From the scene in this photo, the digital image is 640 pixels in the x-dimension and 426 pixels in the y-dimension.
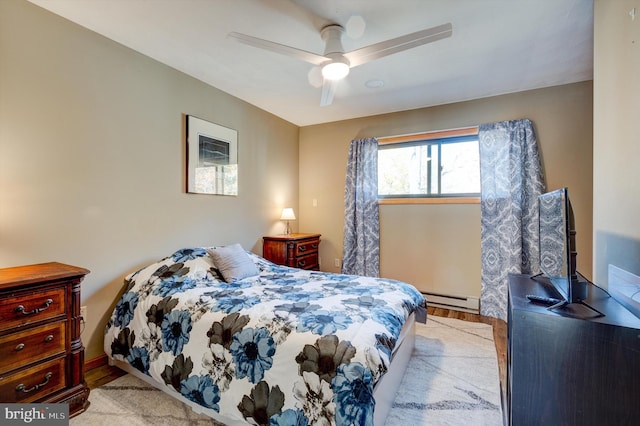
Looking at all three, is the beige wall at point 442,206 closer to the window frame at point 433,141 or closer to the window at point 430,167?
the window frame at point 433,141

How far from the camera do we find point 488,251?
133 inches

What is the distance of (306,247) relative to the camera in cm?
408

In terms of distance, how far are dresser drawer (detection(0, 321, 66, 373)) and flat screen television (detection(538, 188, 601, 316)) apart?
2541mm

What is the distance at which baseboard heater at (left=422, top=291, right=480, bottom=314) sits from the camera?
A: 347 centimetres

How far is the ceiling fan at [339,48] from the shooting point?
171 centimetres

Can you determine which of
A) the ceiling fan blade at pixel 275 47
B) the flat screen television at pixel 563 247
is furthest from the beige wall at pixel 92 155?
the flat screen television at pixel 563 247

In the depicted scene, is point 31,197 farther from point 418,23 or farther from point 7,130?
point 418,23

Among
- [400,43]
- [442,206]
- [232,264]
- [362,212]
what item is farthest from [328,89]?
[442,206]

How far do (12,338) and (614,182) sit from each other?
324cm

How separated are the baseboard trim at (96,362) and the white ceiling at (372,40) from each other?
2519mm

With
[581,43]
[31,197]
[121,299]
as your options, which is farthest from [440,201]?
Answer: [31,197]

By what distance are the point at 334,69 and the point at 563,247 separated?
5.68ft

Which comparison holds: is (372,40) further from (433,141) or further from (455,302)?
(455,302)

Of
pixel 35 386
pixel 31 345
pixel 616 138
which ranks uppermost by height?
pixel 616 138
